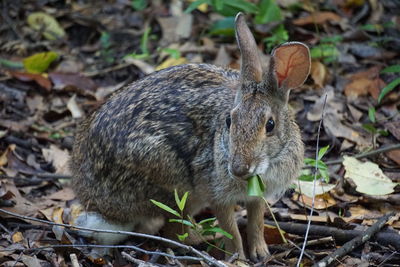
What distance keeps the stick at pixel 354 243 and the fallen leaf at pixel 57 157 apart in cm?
364

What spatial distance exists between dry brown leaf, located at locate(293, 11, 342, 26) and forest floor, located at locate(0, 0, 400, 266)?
0.9 inches

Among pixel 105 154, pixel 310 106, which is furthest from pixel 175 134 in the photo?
pixel 310 106

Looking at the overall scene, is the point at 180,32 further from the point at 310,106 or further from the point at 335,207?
the point at 335,207

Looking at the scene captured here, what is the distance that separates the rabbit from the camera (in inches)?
221

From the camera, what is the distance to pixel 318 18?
982 centimetres

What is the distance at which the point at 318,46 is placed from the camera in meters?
9.23

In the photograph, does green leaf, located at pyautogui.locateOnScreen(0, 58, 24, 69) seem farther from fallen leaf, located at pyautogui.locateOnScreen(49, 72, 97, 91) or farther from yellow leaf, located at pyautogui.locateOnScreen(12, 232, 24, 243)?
yellow leaf, located at pyautogui.locateOnScreen(12, 232, 24, 243)

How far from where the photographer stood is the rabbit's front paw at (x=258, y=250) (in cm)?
628

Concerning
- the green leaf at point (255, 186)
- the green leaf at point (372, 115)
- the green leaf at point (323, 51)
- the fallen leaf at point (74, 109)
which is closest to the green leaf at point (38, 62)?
the fallen leaf at point (74, 109)

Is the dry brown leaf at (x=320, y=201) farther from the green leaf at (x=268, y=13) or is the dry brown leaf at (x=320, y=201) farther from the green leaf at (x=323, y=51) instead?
the green leaf at (x=268, y=13)

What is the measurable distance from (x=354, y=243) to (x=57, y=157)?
3904mm

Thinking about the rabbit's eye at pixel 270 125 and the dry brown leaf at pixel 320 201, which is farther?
the dry brown leaf at pixel 320 201

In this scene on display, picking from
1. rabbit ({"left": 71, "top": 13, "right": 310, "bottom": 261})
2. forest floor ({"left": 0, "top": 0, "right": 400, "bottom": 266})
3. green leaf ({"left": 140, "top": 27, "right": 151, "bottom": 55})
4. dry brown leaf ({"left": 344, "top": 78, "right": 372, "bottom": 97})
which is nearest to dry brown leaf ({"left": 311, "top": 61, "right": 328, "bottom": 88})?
forest floor ({"left": 0, "top": 0, "right": 400, "bottom": 266})

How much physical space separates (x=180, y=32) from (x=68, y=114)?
2.28 metres
